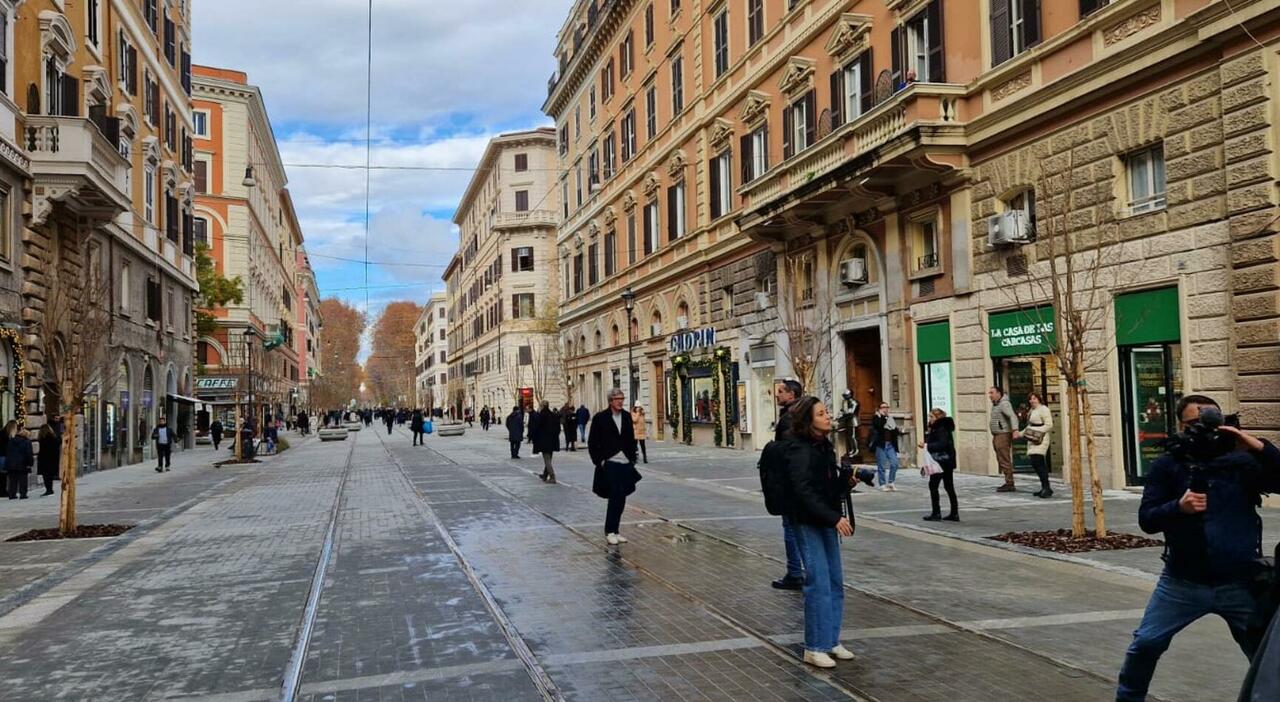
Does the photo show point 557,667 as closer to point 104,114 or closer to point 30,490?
→ point 30,490

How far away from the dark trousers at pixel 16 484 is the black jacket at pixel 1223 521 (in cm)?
2023

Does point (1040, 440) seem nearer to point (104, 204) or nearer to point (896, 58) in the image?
point (896, 58)

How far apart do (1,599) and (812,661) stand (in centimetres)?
725

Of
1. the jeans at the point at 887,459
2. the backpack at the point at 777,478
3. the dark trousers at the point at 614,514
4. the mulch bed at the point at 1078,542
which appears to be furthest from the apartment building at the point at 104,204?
the jeans at the point at 887,459

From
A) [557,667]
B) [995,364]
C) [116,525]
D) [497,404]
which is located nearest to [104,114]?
[116,525]

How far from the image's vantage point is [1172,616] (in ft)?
15.2

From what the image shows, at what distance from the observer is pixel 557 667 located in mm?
6211

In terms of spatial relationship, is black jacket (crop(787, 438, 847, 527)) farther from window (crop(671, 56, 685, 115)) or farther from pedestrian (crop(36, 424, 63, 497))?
window (crop(671, 56, 685, 115))

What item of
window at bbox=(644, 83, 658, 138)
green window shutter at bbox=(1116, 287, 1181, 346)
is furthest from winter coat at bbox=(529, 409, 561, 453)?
window at bbox=(644, 83, 658, 138)

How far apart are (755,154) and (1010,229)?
40.5 ft

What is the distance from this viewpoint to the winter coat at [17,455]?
18.9 m

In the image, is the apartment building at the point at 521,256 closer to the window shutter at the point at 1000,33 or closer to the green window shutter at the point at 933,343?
the green window shutter at the point at 933,343

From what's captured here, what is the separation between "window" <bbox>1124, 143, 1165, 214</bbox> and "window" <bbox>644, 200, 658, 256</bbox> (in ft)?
76.9

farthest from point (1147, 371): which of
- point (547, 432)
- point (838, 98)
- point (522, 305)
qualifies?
point (522, 305)
